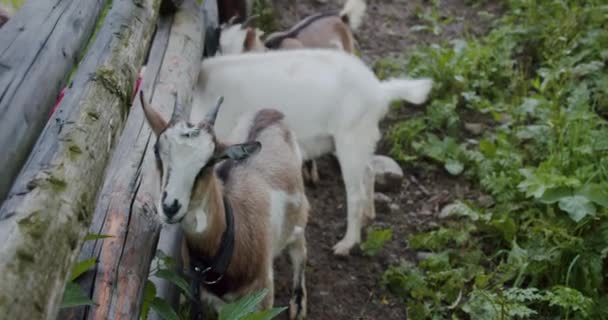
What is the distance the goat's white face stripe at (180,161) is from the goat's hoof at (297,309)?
61.6 inches

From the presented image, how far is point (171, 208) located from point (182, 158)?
0.19 m

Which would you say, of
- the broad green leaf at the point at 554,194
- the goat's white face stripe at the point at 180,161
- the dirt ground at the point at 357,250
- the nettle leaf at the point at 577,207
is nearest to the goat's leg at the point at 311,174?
the dirt ground at the point at 357,250

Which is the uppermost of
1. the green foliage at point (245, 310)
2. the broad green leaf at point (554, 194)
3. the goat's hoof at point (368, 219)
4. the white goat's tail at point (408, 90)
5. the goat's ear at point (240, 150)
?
the white goat's tail at point (408, 90)

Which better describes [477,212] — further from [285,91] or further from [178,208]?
[178,208]

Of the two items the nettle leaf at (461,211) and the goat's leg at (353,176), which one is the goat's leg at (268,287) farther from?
the nettle leaf at (461,211)

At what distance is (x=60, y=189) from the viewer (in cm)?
183

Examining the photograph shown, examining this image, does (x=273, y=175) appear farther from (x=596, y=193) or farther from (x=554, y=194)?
(x=596, y=193)

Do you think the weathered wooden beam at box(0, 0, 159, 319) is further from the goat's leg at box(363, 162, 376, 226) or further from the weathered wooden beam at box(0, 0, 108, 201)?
the goat's leg at box(363, 162, 376, 226)

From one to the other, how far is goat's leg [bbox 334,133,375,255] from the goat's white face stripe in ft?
6.81

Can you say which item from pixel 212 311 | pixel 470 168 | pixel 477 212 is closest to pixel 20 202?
pixel 212 311

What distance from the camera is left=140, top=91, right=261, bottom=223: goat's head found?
8.76ft

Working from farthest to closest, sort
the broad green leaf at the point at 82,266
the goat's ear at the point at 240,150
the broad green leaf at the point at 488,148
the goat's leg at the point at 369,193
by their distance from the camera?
the broad green leaf at the point at 488,148, the goat's leg at the point at 369,193, the goat's ear at the point at 240,150, the broad green leaf at the point at 82,266

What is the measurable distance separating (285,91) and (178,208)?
2217 mm

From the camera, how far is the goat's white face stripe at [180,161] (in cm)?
268
